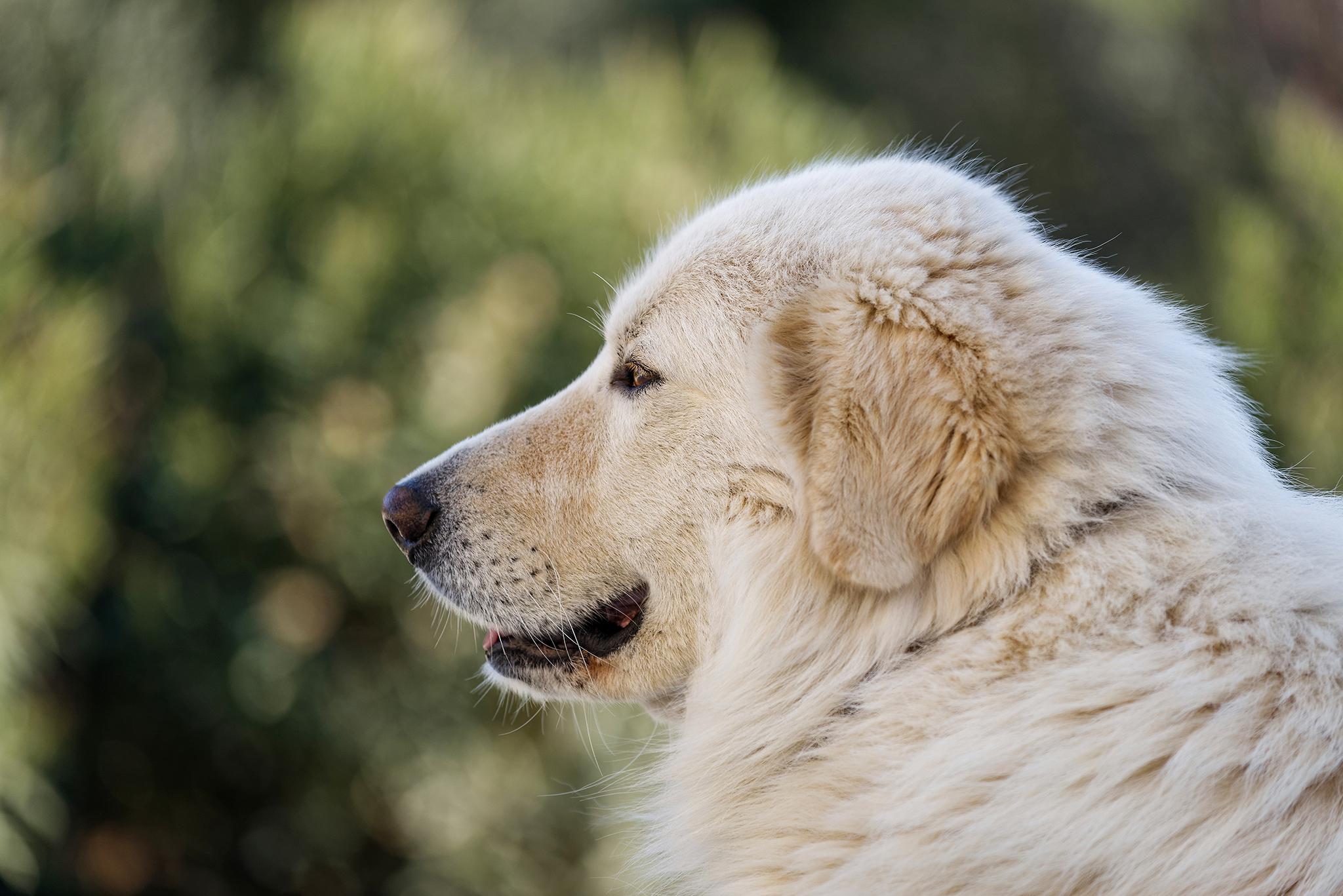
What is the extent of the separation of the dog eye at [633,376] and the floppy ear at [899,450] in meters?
0.58

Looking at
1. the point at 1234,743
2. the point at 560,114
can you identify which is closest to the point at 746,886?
the point at 1234,743

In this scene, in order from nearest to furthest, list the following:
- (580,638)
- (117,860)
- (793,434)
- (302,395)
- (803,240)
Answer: (793,434), (803,240), (580,638), (117,860), (302,395)

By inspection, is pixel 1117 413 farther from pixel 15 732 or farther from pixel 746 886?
pixel 15 732

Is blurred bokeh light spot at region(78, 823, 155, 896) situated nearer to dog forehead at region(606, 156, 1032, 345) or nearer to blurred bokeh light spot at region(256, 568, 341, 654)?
blurred bokeh light spot at region(256, 568, 341, 654)

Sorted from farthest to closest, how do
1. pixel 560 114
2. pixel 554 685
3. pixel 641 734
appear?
pixel 560 114, pixel 641 734, pixel 554 685

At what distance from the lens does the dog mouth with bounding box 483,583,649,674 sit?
7.00 ft

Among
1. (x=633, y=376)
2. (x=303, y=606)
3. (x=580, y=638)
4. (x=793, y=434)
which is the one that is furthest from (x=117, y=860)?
(x=793, y=434)

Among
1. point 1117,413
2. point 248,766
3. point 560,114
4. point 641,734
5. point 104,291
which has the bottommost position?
point 248,766

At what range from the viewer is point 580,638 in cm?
219

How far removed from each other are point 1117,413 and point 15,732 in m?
4.51

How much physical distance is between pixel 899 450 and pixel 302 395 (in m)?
4.36

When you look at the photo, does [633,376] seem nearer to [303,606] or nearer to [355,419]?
[355,419]

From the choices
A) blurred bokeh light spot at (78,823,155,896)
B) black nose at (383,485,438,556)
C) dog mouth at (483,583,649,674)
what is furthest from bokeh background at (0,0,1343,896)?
black nose at (383,485,438,556)

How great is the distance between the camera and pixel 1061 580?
62.3 inches
